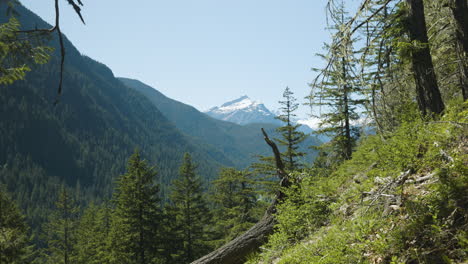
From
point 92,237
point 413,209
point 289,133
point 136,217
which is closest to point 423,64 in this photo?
point 413,209

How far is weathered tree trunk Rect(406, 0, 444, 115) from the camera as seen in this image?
495 cm

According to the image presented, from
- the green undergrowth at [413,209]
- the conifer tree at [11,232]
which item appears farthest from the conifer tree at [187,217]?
the green undergrowth at [413,209]

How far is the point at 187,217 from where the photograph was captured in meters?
27.3

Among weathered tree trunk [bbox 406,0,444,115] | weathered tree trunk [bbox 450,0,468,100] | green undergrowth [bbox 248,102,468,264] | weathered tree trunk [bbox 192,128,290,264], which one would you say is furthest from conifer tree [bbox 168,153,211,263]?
weathered tree trunk [bbox 450,0,468,100]

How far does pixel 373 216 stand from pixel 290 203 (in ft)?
11.1

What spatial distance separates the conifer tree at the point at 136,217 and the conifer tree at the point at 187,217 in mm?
3206

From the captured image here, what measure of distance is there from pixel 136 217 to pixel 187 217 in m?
6.39

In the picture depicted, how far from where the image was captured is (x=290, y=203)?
664 centimetres

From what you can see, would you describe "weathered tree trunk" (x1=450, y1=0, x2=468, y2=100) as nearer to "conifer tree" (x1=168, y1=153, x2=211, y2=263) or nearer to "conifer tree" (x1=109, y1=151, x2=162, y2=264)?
"conifer tree" (x1=109, y1=151, x2=162, y2=264)

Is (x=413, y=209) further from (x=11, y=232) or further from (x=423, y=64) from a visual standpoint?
(x=11, y=232)

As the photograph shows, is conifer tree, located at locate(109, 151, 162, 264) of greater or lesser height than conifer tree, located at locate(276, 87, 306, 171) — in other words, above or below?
below

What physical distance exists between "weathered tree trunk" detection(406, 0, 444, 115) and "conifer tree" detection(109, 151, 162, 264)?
68.0ft

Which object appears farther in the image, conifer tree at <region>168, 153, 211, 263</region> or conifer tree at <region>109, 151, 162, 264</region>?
conifer tree at <region>168, 153, 211, 263</region>

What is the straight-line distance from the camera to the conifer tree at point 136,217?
21953 millimetres
